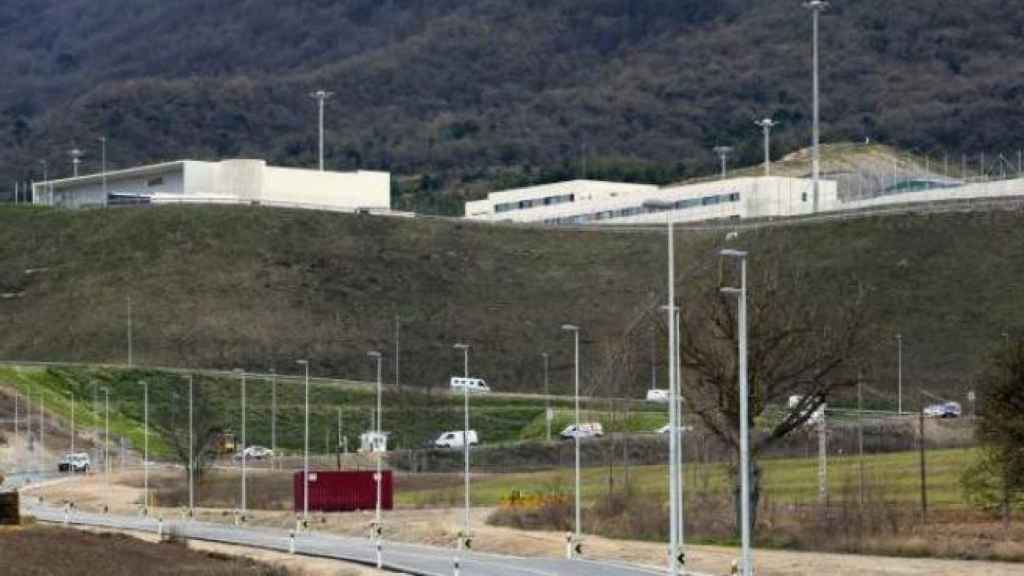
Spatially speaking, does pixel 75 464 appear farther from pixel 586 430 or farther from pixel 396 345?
pixel 396 345

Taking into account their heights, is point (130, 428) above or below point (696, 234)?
below

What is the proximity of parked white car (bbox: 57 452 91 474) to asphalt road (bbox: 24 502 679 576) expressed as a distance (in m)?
33.2

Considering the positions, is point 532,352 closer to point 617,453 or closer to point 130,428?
point 130,428

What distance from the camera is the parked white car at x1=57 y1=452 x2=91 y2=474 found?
430 feet

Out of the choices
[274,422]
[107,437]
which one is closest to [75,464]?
[107,437]

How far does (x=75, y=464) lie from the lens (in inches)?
5153

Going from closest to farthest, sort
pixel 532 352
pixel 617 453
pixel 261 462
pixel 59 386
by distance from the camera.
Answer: pixel 617 453 → pixel 261 462 → pixel 59 386 → pixel 532 352

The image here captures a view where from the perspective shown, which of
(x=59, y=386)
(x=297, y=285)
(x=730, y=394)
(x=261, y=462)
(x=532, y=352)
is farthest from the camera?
(x=297, y=285)

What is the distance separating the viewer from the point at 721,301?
7556 centimetres

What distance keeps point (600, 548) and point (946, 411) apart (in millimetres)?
53959

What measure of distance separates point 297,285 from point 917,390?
59.0 meters

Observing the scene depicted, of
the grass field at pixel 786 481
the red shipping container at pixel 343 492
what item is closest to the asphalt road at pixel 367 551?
the red shipping container at pixel 343 492

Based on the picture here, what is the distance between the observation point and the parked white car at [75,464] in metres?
131

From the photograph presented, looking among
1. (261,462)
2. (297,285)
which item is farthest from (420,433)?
(297,285)
